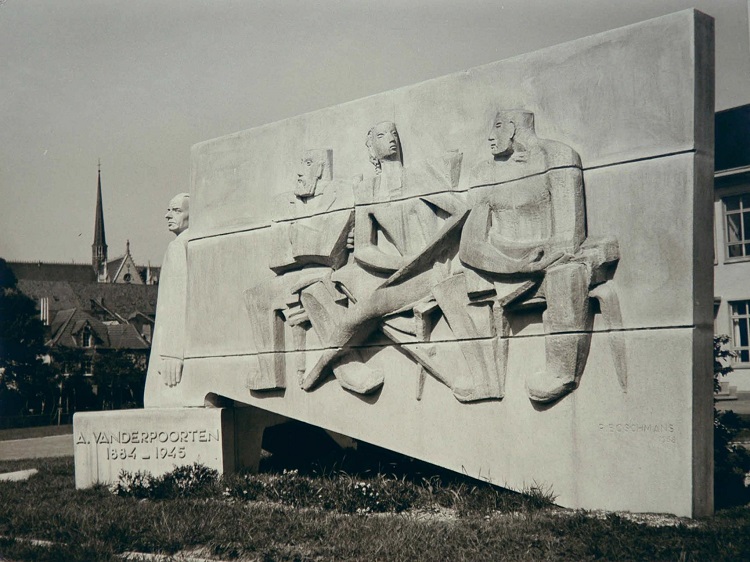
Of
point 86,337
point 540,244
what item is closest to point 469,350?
point 540,244

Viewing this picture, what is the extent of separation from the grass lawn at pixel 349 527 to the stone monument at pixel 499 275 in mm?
463

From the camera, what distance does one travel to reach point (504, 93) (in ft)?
29.3

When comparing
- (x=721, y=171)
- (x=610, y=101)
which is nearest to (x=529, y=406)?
(x=610, y=101)

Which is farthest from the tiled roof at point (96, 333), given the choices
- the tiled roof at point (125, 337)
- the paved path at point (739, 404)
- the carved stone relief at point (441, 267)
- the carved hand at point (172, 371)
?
the carved stone relief at point (441, 267)

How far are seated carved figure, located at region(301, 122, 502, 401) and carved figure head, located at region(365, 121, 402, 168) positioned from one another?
0.4 inches

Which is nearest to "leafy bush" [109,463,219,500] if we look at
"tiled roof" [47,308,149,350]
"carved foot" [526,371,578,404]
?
"carved foot" [526,371,578,404]

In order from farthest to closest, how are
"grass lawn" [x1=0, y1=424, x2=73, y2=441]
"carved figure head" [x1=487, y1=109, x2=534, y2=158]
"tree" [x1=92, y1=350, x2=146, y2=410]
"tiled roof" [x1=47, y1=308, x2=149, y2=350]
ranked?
"tiled roof" [x1=47, y1=308, x2=149, y2=350]
"tree" [x1=92, y1=350, x2=146, y2=410]
"grass lawn" [x1=0, y1=424, x2=73, y2=441]
"carved figure head" [x1=487, y1=109, x2=534, y2=158]

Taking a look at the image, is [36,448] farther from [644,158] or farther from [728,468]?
[644,158]

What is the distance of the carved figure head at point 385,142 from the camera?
967 cm

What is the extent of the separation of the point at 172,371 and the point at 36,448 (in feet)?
36.0

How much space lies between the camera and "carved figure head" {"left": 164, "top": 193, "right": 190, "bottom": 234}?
1235cm

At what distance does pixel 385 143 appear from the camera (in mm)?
9688

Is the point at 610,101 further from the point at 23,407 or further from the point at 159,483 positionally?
the point at 23,407

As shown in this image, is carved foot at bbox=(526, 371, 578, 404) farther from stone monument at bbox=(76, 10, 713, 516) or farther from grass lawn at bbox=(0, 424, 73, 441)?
grass lawn at bbox=(0, 424, 73, 441)
